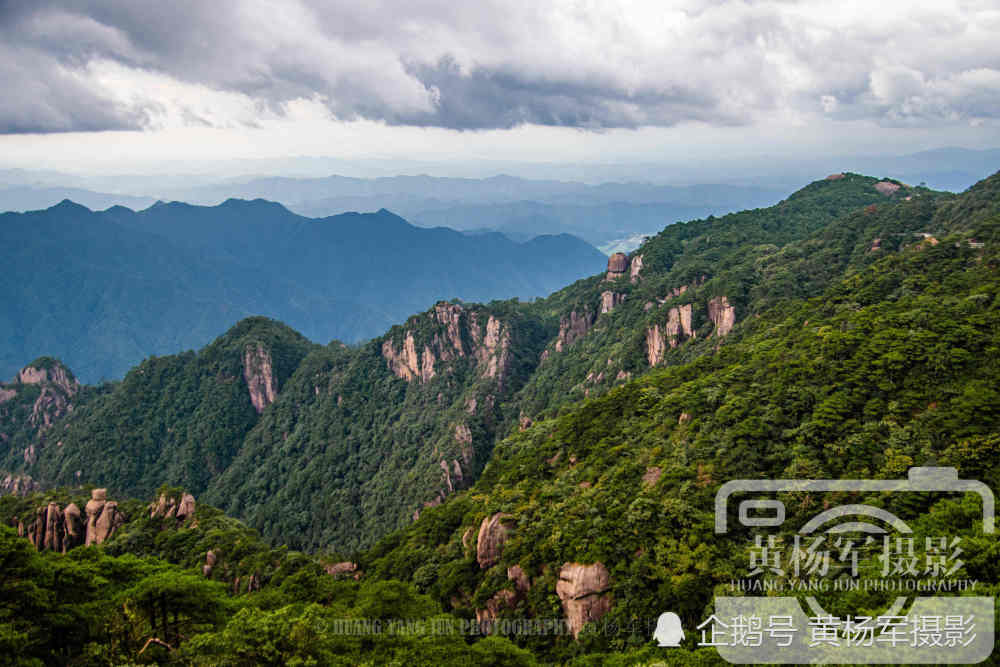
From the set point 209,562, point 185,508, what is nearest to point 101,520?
point 185,508

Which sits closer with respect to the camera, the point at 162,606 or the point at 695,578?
the point at 162,606

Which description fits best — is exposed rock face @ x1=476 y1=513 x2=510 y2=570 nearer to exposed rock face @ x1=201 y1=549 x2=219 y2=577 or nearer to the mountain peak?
exposed rock face @ x1=201 y1=549 x2=219 y2=577

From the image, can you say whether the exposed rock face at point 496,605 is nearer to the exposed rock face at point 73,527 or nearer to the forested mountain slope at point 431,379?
the exposed rock face at point 73,527

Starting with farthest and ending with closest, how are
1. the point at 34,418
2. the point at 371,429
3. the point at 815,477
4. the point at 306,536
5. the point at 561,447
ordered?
the point at 34,418
the point at 371,429
the point at 306,536
the point at 561,447
the point at 815,477

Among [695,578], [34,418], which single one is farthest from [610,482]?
[34,418]

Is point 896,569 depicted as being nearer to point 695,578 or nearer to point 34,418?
point 695,578

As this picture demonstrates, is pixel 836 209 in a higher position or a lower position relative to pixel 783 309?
higher
